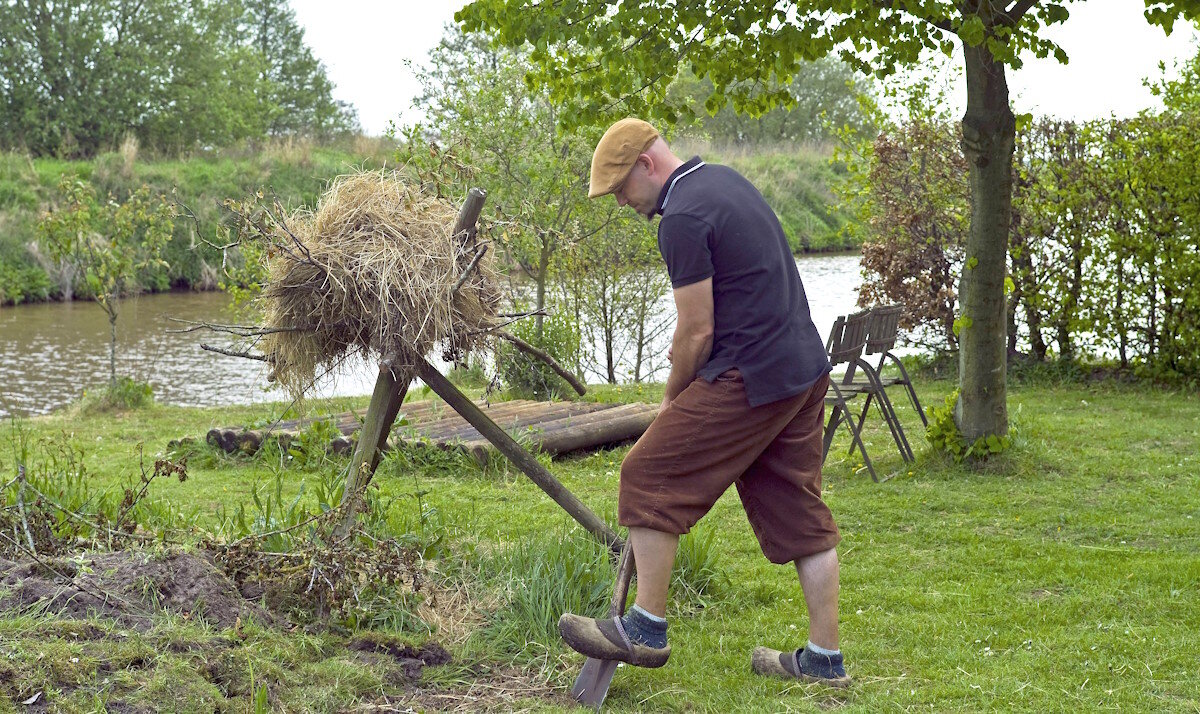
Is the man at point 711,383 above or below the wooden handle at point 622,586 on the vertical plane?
above

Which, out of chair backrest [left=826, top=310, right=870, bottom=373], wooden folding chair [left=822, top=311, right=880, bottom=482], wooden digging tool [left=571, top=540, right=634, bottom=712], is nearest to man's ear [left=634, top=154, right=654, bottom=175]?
wooden digging tool [left=571, top=540, right=634, bottom=712]

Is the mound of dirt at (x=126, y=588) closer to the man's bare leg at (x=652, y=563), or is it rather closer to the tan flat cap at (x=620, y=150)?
the man's bare leg at (x=652, y=563)

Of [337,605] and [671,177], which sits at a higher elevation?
[671,177]

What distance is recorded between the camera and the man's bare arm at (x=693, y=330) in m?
3.85

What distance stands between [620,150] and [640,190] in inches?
6.4

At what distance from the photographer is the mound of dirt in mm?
4031

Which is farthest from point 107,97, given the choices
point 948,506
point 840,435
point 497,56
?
point 948,506

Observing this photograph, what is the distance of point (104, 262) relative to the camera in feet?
44.1

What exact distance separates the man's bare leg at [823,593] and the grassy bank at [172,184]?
22903mm

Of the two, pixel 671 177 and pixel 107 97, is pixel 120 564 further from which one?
pixel 107 97

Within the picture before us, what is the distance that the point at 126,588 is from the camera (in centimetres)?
418

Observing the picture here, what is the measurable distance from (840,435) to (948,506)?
2861mm

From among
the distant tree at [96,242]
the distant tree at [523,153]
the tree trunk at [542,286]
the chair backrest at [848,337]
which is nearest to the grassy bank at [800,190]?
the distant tree at [523,153]

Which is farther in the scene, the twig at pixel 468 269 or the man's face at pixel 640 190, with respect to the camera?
the twig at pixel 468 269
